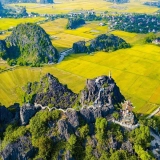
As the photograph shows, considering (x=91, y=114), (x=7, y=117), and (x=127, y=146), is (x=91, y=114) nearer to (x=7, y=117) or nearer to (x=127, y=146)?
(x=127, y=146)

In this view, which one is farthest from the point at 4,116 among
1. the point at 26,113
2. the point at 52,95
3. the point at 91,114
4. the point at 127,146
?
the point at 127,146

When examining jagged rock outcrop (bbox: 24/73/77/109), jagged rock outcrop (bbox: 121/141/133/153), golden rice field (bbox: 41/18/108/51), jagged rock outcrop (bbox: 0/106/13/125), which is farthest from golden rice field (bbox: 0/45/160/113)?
jagged rock outcrop (bbox: 121/141/133/153)

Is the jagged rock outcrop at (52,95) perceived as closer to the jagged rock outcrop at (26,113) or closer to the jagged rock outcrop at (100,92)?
the jagged rock outcrop at (100,92)

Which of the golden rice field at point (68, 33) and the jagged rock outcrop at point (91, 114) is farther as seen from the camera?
the golden rice field at point (68, 33)

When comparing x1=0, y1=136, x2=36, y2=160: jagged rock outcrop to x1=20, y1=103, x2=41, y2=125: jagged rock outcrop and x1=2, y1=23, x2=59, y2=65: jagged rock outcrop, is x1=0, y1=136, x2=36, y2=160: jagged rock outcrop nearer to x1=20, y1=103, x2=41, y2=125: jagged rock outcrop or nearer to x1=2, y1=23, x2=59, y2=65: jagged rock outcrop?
x1=20, y1=103, x2=41, y2=125: jagged rock outcrop

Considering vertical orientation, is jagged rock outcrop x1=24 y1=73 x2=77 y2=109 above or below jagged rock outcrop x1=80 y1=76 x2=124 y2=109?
below

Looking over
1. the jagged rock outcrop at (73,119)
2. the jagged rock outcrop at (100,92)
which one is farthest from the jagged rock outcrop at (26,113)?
the jagged rock outcrop at (100,92)
